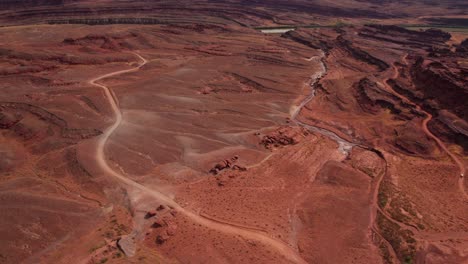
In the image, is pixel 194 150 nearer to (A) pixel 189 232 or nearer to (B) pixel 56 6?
(A) pixel 189 232

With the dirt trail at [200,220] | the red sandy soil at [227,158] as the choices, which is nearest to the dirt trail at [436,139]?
the red sandy soil at [227,158]

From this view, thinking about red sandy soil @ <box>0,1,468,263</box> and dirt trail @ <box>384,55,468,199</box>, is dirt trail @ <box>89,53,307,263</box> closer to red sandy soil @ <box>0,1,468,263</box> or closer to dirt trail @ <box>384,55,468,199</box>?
red sandy soil @ <box>0,1,468,263</box>

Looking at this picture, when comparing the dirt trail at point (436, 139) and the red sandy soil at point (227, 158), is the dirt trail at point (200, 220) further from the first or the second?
the dirt trail at point (436, 139)

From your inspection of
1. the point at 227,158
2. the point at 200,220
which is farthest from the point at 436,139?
the point at 200,220

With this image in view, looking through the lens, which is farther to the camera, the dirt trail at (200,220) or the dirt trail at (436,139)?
the dirt trail at (436,139)

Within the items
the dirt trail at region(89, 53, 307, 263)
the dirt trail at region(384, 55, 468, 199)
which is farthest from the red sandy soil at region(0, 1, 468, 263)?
the dirt trail at region(384, 55, 468, 199)

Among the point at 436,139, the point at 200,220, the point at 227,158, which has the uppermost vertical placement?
the point at 436,139

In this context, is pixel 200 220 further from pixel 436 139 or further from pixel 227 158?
pixel 436 139

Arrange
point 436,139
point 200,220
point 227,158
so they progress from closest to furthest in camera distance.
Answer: point 200,220 < point 227,158 < point 436,139

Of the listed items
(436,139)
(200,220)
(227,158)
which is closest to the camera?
(200,220)

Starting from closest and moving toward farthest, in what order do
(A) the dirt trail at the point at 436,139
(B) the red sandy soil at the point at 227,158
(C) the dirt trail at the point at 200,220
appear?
(C) the dirt trail at the point at 200,220
(B) the red sandy soil at the point at 227,158
(A) the dirt trail at the point at 436,139

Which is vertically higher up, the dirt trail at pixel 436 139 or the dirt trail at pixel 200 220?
the dirt trail at pixel 436 139
